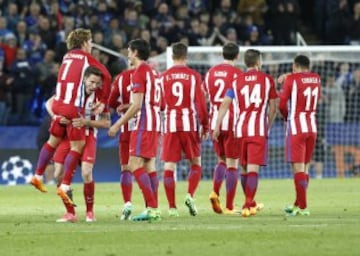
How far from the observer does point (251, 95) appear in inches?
637

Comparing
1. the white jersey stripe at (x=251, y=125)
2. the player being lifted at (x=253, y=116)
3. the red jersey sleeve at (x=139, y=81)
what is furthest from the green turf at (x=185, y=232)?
the red jersey sleeve at (x=139, y=81)

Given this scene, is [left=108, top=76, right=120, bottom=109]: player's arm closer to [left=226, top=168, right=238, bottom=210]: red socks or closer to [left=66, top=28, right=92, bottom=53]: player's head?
[left=66, top=28, right=92, bottom=53]: player's head

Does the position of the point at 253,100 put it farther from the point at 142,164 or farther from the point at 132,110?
the point at 132,110

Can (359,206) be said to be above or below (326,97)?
below

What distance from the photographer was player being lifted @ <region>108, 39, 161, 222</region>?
593 inches

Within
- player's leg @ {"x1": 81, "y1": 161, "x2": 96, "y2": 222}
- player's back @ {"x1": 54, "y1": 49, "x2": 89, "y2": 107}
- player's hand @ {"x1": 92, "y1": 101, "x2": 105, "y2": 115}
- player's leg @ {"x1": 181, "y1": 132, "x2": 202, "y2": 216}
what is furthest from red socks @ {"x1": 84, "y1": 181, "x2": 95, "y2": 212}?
player's leg @ {"x1": 181, "y1": 132, "x2": 202, "y2": 216}

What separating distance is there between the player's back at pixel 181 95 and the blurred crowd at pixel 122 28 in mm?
9701

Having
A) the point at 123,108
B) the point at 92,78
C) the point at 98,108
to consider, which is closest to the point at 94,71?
the point at 92,78

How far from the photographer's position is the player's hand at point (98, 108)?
15039mm

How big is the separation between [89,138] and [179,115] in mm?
1788

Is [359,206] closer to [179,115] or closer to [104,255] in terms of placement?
[179,115]

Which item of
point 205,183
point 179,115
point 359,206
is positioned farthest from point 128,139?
point 205,183

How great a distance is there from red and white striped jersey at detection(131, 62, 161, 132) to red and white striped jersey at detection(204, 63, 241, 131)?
1.85 meters

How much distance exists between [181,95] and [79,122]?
203 cm
